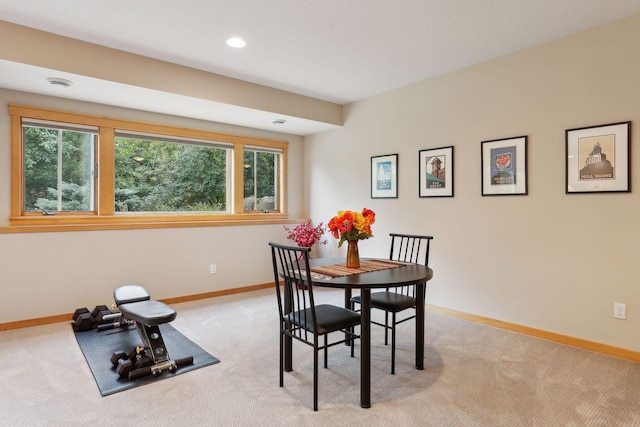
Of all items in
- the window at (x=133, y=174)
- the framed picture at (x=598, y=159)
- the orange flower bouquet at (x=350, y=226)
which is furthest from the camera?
the window at (x=133, y=174)

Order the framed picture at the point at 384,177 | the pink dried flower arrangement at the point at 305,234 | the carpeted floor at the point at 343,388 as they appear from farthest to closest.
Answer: the pink dried flower arrangement at the point at 305,234
the framed picture at the point at 384,177
the carpeted floor at the point at 343,388

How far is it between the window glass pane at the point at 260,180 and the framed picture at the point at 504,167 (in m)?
3.07


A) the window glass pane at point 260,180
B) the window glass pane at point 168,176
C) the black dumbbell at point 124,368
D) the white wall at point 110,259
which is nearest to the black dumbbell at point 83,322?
the white wall at point 110,259

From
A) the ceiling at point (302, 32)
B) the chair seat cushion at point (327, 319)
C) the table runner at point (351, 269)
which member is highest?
the ceiling at point (302, 32)

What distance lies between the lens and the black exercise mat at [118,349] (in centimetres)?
247

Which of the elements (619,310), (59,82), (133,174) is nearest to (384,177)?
(619,310)

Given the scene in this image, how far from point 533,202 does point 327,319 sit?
88.2 inches

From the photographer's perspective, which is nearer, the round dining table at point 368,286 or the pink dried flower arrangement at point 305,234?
the round dining table at point 368,286

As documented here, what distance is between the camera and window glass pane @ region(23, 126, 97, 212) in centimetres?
379

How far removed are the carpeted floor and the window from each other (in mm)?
1353

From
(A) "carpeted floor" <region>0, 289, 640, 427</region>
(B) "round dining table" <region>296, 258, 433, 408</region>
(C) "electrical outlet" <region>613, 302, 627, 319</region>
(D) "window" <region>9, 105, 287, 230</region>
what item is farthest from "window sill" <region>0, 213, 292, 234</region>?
(C) "electrical outlet" <region>613, 302, 627, 319</region>

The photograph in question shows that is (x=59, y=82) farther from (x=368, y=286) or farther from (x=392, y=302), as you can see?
(x=392, y=302)

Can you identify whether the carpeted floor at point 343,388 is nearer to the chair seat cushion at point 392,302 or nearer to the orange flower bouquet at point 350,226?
the chair seat cushion at point 392,302

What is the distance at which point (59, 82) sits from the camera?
3359mm
